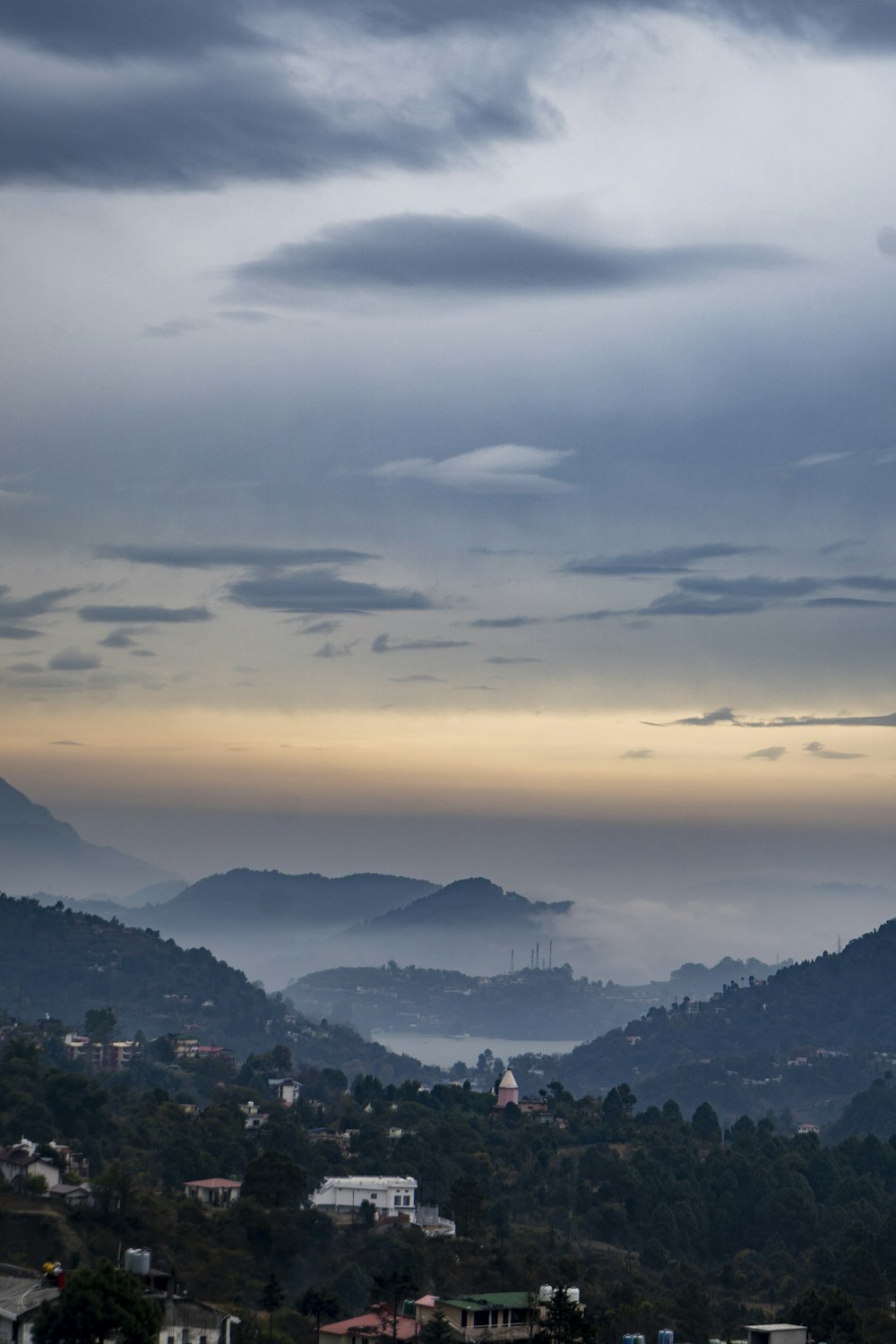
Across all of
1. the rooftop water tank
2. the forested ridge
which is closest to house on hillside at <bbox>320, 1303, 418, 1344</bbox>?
the forested ridge

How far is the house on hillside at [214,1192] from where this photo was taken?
69.9 m

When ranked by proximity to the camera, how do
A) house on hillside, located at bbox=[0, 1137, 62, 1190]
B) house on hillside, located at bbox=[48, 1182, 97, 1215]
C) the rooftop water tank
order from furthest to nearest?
house on hillside, located at bbox=[0, 1137, 62, 1190], house on hillside, located at bbox=[48, 1182, 97, 1215], the rooftop water tank

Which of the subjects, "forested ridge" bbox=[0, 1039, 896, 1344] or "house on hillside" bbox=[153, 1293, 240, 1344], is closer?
"house on hillside" bbox=[153, 1293, 240, 1344]

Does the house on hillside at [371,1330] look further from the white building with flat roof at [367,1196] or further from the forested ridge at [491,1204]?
the white building with flat roof at [367,1196]

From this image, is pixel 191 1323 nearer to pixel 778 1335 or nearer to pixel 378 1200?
pixel 778 1335

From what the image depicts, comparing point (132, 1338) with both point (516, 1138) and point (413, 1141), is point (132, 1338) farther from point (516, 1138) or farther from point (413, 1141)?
point (516, 1138)

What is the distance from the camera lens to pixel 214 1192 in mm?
70312

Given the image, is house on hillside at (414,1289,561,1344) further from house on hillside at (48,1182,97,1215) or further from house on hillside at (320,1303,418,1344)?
house on hillside at (48,1182,97,1215)

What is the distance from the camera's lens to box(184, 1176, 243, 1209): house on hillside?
6988cm

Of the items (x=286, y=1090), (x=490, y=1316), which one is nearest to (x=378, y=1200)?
(x=490, y=1316)

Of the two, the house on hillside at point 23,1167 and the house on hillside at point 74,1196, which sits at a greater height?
the house on hillside at point 23,1167

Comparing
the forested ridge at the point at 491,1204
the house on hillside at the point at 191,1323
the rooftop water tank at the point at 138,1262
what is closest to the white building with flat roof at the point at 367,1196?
the forested ridge at the point at 491,1204

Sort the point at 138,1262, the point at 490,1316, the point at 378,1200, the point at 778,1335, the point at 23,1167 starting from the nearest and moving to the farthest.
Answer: the point at 138,1262, the point at 778,1335, the point at 490,1316, the point at 23,1167, the point at 378,1200

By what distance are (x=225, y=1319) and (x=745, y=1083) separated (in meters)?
159
